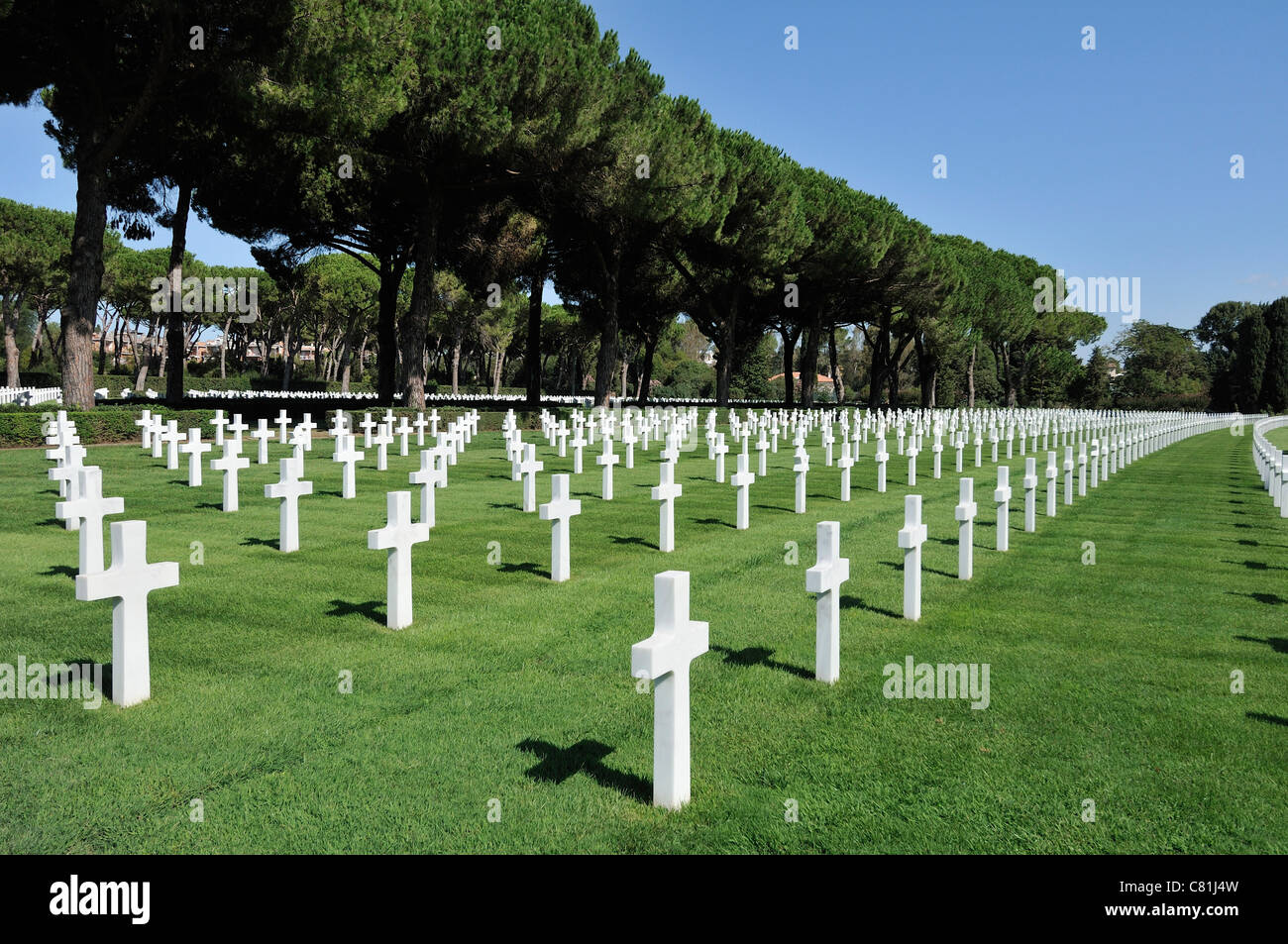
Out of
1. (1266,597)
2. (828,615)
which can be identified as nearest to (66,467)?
(828,615)

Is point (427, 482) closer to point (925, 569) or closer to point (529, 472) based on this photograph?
point (529, 472)

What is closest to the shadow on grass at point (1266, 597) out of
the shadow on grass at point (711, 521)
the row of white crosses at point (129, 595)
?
the shadow on grass at point (711, 521)

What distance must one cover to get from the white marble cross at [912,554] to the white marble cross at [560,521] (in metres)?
2.75

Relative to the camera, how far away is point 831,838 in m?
3.39

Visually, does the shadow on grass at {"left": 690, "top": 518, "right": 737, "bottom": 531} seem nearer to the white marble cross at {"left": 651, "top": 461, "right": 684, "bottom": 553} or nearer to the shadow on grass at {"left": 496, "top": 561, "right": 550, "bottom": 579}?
the white marble cross at {"left": 651, "top": 461, "right": 684, "bottom": 553}

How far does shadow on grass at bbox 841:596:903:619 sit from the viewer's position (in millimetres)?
7008

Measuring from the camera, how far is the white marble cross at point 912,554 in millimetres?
6723

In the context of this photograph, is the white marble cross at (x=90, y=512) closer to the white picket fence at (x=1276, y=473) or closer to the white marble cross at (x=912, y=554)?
the white marble cross at (x=912, y=554)

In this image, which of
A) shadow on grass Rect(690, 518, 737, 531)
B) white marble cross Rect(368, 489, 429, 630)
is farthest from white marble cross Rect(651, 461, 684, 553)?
white marble cross Rect(368, 489, 429, 630)

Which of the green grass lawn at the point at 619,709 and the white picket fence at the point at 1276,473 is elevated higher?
the white picket fence at the point at 1276,473

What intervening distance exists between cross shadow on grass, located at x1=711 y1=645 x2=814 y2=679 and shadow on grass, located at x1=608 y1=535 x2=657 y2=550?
3.64m
